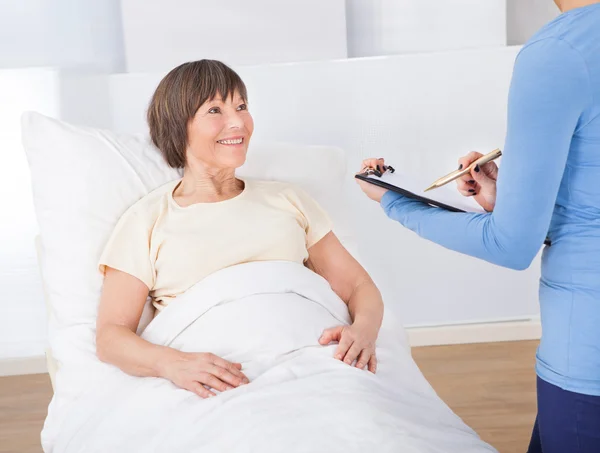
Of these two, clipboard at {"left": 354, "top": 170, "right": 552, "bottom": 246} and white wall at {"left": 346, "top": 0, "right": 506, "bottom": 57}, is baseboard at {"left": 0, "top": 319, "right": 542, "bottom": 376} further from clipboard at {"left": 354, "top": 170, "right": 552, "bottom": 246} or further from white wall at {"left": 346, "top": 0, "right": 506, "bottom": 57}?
clipboard at {"left": 354, "top": 170, "right": 552, "bottom": 246}

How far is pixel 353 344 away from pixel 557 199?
549 millimetres

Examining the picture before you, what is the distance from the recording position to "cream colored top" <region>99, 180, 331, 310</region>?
1.78 meters

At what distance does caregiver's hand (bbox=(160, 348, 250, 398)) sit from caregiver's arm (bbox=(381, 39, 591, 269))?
0.55 m

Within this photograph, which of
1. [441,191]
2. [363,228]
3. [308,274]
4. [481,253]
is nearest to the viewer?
[481,253]

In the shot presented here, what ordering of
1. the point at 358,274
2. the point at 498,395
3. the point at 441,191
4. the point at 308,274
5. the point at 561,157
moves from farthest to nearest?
the point at 498,395
the point at 358,274
the point at 308,274
the point at 441,191
the point at 561,157

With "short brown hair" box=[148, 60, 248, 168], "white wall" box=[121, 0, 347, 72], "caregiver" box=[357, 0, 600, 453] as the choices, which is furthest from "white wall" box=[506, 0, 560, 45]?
"caregiver" box=[357, 0, 600, 453]

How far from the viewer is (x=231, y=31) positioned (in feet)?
9.70

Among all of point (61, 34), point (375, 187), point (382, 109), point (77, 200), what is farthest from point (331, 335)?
point (61, 34)

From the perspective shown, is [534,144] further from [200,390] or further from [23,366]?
[23,366]

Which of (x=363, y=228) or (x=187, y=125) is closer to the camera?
(x=187, y=125)

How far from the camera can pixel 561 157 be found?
1136mm

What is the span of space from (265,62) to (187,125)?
1176 mm

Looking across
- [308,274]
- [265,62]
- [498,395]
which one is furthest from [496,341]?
[308,274]

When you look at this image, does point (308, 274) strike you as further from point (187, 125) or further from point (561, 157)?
point (561, 157)
